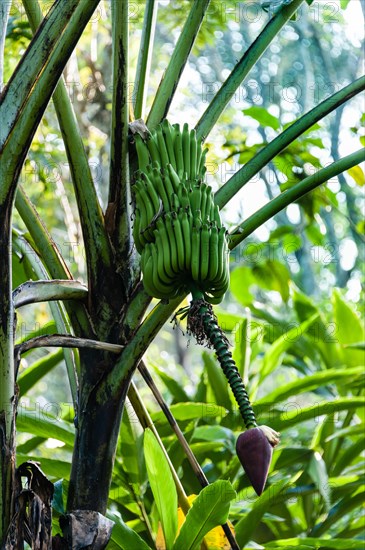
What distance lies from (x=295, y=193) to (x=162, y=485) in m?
0.49

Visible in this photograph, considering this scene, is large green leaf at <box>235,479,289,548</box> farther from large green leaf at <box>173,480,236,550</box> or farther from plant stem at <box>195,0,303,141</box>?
plant stem at <box>195,0,303,141</box>

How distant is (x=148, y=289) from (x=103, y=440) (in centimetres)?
24

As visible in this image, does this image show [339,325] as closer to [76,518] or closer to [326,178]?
[326,178]

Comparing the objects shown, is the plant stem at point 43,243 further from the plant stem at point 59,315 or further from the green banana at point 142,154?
the green banana at point 142,154

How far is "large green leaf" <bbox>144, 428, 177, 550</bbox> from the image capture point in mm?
1147

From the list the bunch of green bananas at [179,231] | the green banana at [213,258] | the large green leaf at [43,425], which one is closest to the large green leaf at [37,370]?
the large green leaf at [43,425]

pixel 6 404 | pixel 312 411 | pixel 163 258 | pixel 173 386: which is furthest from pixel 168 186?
pixel 173 386

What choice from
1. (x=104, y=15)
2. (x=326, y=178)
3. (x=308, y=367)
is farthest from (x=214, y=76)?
(x=326, y=178)

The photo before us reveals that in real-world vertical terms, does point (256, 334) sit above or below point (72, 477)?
above

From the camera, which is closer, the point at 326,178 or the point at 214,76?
the point at 326,178

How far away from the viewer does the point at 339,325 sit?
2107 mm

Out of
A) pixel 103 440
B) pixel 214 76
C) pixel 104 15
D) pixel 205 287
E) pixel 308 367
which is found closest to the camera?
pixel 205 287

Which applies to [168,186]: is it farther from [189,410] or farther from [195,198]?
[189,410]

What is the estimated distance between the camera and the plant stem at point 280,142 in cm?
108
